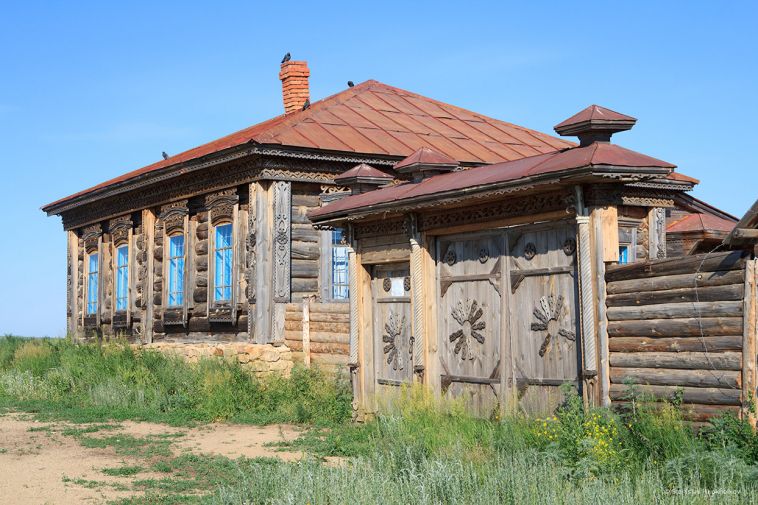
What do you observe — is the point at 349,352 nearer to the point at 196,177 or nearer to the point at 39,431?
the point at 39,431

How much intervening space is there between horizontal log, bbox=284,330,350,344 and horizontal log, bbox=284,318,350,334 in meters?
0.05

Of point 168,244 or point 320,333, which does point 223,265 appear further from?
point 320,333

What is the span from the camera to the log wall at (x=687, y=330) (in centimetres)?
875

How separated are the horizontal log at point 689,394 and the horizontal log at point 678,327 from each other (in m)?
0.50

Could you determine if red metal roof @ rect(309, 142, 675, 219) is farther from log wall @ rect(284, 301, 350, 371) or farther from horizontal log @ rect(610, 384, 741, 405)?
horizontal log @ rect(610, 384, 741, 405)

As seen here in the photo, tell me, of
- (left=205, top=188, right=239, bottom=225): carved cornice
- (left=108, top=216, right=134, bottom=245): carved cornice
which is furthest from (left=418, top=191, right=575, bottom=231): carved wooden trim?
(left=108, top=216, right=134, bottom=245): carved cornice

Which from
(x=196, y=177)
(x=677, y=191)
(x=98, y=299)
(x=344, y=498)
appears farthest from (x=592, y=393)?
(x=98, y=299)

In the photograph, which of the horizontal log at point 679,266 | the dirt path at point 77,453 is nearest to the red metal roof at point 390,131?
the dirt path at point 77,453

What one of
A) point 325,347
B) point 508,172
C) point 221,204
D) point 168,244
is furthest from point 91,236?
point 508,172

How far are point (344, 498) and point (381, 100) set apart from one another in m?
15.4

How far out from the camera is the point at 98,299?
80.6 ft

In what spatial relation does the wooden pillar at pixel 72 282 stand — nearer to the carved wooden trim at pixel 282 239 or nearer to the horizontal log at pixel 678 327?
the carved wooden trim at pixel 282 239

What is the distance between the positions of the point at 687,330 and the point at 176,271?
538 inches

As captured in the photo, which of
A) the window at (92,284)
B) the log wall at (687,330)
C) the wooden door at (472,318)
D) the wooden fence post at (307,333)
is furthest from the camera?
the window at (92,284)
